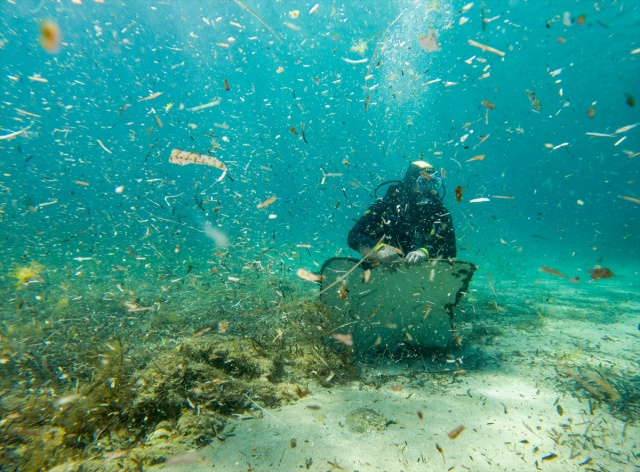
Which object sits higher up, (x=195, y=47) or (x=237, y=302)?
(x=195, y=47)

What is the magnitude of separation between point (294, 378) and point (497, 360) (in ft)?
10.0

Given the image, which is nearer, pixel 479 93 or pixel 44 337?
pixel 44 337

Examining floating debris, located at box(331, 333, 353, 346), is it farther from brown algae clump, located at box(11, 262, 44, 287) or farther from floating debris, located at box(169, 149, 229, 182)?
brown algae clump, located at box(11, 262, 44, 287)

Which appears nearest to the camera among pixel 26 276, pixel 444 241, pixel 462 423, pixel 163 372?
pixel 462 423

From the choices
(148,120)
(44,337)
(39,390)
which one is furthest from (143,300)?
(148,120)

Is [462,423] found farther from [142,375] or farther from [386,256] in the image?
[142,375]

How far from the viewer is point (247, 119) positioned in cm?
6812

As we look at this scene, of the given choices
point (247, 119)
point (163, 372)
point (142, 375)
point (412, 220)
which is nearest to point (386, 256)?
point (412, 220)

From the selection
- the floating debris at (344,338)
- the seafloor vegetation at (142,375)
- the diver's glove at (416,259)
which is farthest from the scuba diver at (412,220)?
the seafloor vegetation at (142,375)

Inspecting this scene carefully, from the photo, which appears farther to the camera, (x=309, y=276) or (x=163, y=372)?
(x=309, y=276)

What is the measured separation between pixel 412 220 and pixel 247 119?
71436mm

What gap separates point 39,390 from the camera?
9.14 feet

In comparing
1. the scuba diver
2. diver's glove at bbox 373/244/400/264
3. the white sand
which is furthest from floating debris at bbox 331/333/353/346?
the scuba diver

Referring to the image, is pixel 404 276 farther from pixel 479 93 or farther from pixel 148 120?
pixel 148 120
